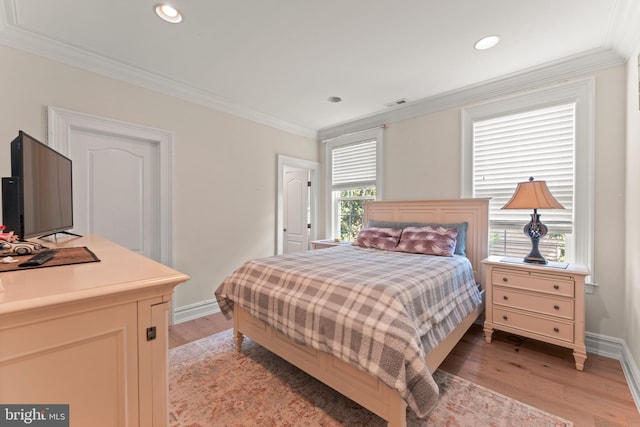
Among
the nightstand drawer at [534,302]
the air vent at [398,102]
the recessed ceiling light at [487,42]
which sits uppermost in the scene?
the recessed ceiling light at [487,42]

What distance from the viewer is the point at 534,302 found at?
2221 mm

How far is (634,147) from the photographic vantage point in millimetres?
1943

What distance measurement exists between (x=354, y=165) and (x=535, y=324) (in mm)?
2820

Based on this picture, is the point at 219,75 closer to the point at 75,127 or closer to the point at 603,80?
the point at 75,127

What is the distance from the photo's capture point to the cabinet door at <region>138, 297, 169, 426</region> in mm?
821

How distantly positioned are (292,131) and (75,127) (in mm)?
2548

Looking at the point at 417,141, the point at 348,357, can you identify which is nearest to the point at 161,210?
the point at 348,357

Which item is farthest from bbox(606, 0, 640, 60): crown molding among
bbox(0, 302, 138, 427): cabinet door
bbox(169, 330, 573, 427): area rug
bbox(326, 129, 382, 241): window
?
bbox(0, 302, 138, 427): cabinet door

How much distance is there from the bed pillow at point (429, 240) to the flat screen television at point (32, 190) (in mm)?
2732

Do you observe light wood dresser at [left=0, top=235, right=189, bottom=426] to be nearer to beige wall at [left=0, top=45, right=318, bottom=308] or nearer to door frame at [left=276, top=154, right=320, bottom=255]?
beige wall at [left=0, top=45, right=318, bottom=308]

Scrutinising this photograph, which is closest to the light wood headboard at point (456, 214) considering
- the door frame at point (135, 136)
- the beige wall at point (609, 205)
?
the beige wall at point (609, 205)

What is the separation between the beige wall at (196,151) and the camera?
211cm

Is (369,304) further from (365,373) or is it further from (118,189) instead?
(118,189)

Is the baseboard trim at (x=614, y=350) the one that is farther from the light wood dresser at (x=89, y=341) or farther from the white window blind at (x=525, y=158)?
the light wood dresser at (x=89, y=341)
